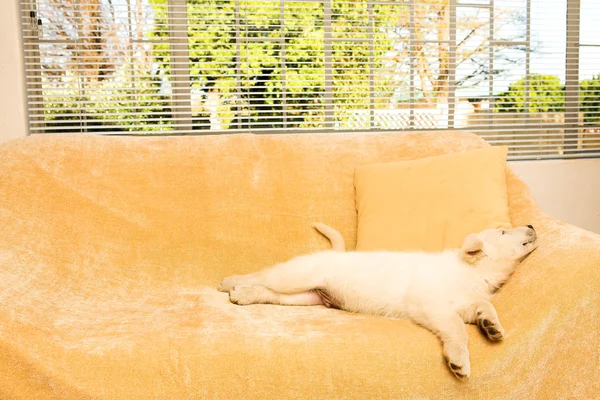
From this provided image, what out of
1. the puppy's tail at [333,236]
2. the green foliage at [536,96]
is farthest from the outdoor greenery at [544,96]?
the puppy's tail at [333,236]

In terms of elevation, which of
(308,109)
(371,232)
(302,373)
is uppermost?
(308,109)

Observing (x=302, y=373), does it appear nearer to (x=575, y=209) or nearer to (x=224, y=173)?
(x=224, y=173)

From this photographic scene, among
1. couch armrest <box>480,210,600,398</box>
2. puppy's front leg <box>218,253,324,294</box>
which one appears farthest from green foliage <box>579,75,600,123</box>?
puppy's front leg <box>218,253,324,294</box>

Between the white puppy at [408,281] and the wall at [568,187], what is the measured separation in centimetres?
160

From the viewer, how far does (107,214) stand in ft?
7.30

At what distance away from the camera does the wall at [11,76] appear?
287 centimetres

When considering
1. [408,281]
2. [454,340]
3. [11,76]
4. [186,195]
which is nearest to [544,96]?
[408,281]

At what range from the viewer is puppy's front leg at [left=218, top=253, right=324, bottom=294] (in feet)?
6.18

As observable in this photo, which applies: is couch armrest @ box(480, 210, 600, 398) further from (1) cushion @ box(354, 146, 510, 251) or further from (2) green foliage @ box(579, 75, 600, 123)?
(2) green foliage @ box(579, 75, 600, 123)

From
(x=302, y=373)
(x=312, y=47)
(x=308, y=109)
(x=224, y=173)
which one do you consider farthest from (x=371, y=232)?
(x=312, y=47)

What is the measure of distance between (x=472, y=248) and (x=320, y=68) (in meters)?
1.78

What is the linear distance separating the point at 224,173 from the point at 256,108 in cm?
99

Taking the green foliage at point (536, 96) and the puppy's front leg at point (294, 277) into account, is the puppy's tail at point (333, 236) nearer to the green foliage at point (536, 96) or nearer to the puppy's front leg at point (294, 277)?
the puppy's front leg at point (294, 277)

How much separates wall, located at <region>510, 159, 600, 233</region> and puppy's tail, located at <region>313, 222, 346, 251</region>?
60.3 inches
